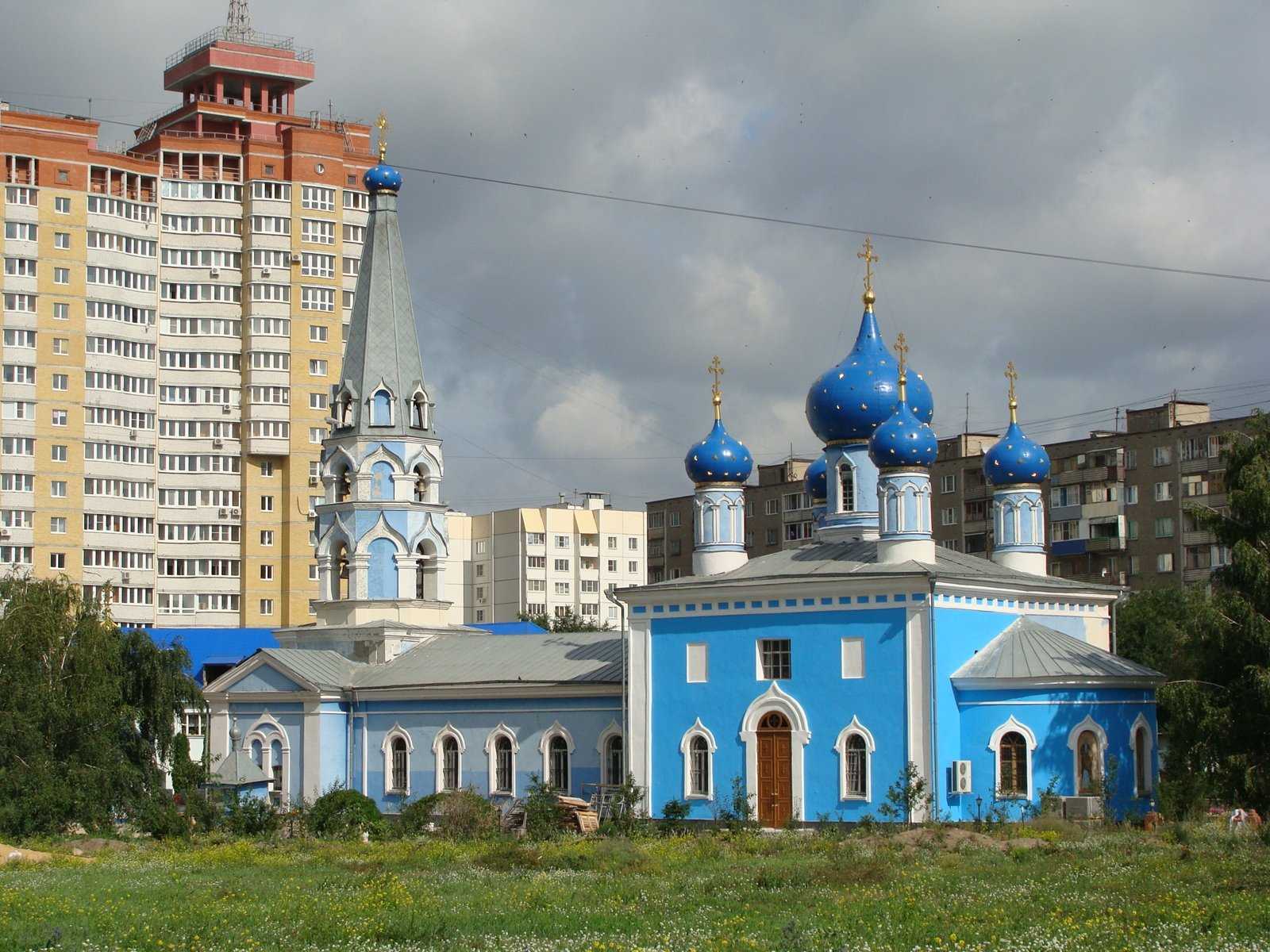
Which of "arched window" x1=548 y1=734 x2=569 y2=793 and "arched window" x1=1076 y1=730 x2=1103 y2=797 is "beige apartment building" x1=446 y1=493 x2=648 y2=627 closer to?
"arched window" x1=548 y1=734 x2=569 y2=793

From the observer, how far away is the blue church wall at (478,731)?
33938mm

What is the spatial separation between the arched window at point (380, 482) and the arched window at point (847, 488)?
10.0 m

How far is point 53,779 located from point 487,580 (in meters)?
51.5

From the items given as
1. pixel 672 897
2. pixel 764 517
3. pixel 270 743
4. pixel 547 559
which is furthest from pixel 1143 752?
pixel 547 559

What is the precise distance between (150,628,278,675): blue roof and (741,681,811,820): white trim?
94.3 feet

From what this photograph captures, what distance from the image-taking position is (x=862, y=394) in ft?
110

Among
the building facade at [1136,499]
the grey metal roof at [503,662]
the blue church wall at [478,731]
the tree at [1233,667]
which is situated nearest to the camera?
the tree at [1233,667]

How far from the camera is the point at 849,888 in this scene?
63.2 feet

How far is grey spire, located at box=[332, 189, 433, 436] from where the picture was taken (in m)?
38.6

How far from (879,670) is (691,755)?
3900 millimetres

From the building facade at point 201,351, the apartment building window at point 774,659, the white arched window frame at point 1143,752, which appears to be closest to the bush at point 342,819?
the apartment building window at point 774,659

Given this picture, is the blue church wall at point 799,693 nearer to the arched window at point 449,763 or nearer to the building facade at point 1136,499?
the arched window at point 449,763

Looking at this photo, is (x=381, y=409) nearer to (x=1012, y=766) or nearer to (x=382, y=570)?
(x=382, y=570)

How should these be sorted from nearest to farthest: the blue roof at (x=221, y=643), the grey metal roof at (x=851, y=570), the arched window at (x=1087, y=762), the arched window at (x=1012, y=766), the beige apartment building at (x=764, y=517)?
the arched window at (x=1012, y=766) < the arched window at (x=1087, y=762) < the grey metal roof at (x=851, y=570) < the blue roof at (x=221, y=643) < the beige apartment building at (x=764, y=517)
